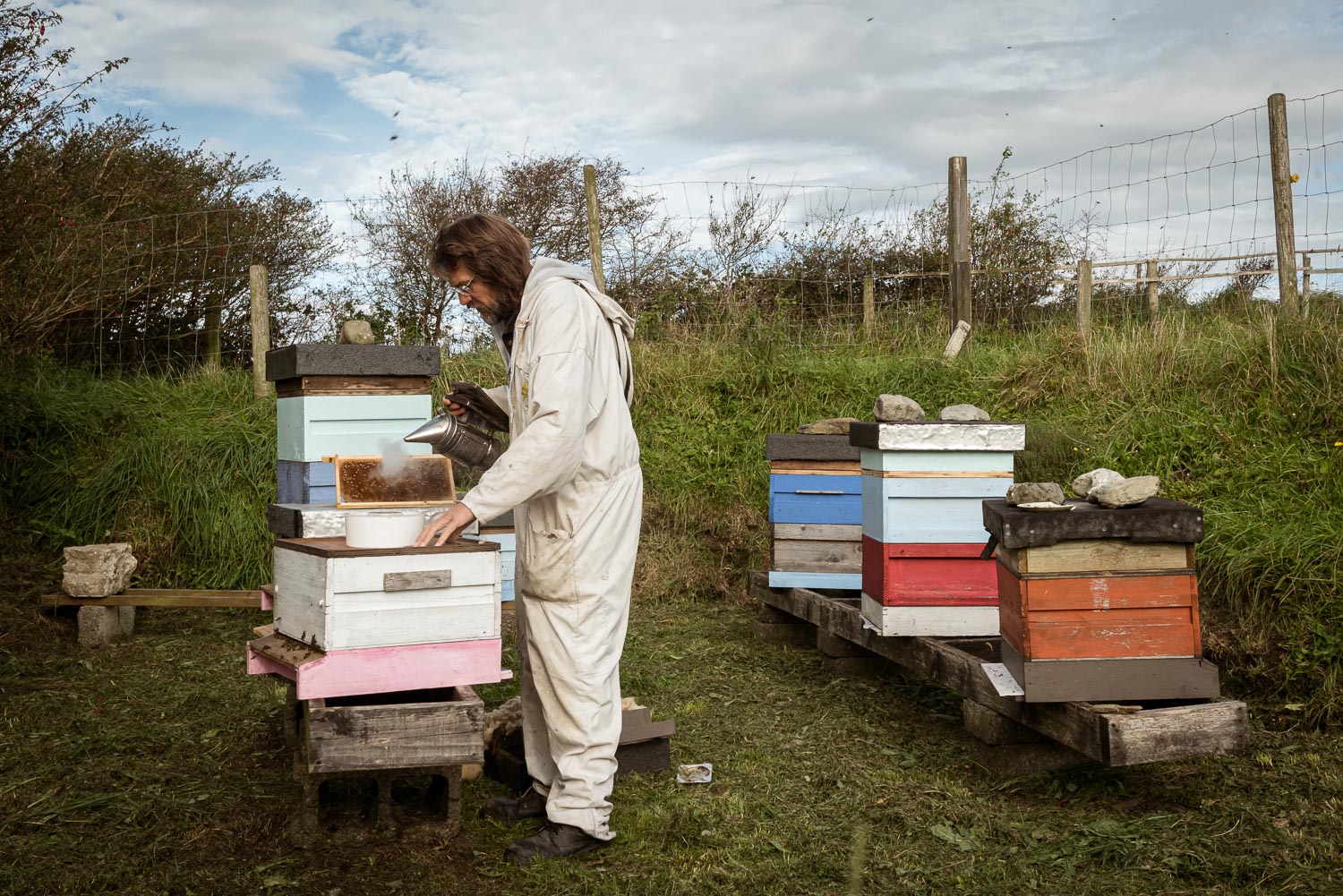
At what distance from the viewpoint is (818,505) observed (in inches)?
221

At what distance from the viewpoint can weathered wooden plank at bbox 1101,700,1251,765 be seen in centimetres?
315

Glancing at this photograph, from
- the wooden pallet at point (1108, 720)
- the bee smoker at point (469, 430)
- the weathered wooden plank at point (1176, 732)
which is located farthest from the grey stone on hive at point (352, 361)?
the weathered wooden plank at point (1176, 732)

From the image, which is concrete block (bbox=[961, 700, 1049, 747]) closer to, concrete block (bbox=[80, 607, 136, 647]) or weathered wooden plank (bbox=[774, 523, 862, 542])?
weathered wooden plank (bbox=[774, 523, 862, 542])

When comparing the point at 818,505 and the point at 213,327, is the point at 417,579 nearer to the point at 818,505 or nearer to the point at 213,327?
the point at 818,505

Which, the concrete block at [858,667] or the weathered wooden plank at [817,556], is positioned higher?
the weathered wooden plank at [817,556]

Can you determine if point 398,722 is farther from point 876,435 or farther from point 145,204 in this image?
point 145,204

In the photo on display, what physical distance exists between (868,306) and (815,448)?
4188 mm

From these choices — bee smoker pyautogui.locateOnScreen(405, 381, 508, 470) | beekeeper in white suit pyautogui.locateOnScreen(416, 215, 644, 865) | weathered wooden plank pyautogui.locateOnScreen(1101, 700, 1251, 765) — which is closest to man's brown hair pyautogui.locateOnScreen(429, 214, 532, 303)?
beekeeper in white suit pyautogui.locateOnScreen(416, 215, 644, 865)

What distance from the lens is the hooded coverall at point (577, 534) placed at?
302 cm

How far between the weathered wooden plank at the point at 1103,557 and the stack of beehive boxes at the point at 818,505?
219 cm

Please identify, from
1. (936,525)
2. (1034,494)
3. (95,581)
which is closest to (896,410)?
(936,525)

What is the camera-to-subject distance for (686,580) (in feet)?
23.9

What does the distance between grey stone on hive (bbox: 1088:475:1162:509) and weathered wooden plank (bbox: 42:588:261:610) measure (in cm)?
464

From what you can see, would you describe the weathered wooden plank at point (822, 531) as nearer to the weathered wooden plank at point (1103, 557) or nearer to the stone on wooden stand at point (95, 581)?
the weathered wooden plank at point (1103, 557)
